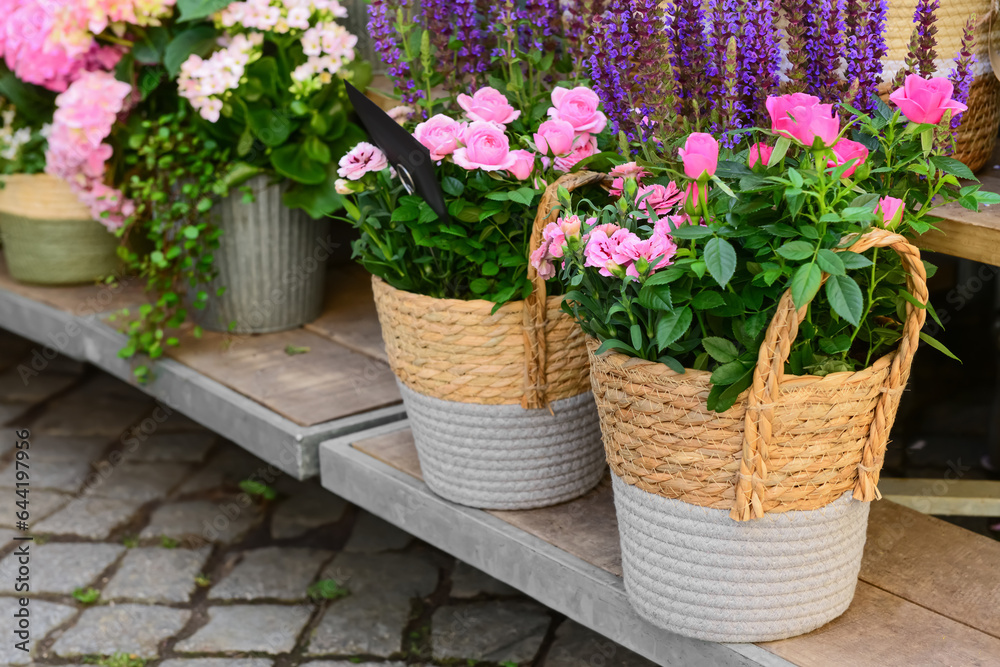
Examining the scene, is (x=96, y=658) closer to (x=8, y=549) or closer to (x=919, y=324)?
(x=8, y=549)

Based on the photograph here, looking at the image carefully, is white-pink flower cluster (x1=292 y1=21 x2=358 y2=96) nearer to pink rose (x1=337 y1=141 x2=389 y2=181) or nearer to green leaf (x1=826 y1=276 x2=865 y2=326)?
pink rose (x1=337 y1=141 x2=389 y2=181)

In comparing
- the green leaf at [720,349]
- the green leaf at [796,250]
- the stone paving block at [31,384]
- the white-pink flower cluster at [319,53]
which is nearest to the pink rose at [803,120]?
the green leaf at [796,250]

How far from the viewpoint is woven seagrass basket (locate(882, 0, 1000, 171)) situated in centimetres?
138

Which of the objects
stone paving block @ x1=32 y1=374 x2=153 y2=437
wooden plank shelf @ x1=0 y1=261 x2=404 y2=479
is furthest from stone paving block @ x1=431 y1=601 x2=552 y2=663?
stone paving block @ x1=32 y1=374 x2=153 y2=437

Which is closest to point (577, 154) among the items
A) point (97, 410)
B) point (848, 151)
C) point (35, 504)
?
point (848, 151)

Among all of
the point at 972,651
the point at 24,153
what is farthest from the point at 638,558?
the point at 24,153

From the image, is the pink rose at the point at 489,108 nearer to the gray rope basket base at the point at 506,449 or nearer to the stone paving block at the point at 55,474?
the gray rope basket base at the point at 506,449

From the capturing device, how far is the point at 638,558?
1.27m

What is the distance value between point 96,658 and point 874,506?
56.8 inches

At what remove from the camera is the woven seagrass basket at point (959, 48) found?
1377 mm

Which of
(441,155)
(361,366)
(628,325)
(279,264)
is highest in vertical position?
(441,155)

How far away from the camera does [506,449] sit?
1.55m

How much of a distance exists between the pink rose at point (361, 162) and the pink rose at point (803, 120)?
60cm

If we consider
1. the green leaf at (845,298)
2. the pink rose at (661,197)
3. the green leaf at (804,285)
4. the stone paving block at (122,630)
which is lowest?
the stone paving block at (122,630)
